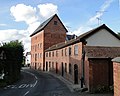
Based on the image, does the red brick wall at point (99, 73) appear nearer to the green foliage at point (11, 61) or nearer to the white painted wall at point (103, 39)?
the white painted wall at point (103, 39)

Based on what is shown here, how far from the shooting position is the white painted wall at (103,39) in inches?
1130

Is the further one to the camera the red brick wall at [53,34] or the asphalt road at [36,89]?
the red brick wall at [53,34]

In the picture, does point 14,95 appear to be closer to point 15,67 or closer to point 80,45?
point 80,45

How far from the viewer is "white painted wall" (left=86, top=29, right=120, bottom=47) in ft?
94.2

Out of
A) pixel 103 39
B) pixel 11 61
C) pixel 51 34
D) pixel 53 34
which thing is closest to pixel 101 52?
pixel 103 39

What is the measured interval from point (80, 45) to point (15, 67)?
13.0 m

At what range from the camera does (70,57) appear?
34.9m

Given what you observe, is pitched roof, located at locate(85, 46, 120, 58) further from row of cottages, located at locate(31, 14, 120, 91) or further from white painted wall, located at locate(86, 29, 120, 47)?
white painted wall, located at locate(86, 29, 120, 47)

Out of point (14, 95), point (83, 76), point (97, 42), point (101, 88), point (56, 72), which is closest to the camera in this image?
point (14, 95)

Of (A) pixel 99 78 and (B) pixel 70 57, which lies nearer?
(A) pixel 99 78

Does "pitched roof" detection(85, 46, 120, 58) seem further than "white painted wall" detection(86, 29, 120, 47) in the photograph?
No

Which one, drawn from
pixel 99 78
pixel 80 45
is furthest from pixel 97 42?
pixel 99 78

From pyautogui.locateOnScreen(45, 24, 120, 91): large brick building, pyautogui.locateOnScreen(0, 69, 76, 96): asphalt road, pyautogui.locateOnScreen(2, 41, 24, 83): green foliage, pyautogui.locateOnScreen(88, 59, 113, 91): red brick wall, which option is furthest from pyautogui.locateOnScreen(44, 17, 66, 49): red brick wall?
pyautogui.locateOnScreen(88, 59, 113, 91): red brick wall

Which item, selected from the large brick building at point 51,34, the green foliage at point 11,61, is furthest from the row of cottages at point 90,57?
the large brick building at point 51,34
